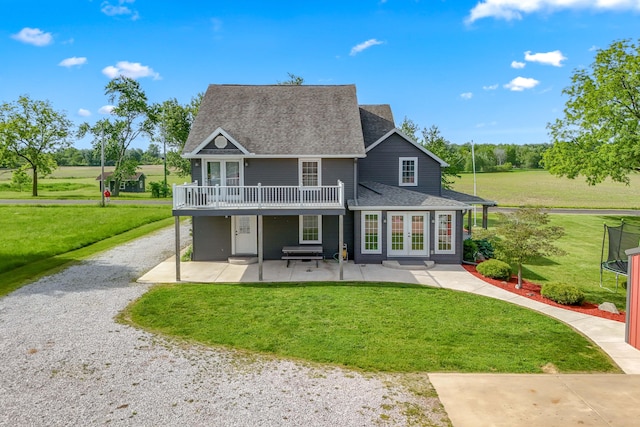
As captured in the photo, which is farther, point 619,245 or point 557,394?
point 619,245

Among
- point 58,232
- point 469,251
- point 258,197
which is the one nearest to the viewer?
point 258,197

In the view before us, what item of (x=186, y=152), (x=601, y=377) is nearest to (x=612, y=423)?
(x=601, y=377)

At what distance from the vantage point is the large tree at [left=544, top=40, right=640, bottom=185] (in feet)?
109

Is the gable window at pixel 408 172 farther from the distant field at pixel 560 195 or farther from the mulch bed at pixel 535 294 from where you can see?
the distant field at pixel 560 195

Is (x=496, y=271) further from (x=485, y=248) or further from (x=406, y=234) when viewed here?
(x=485, y=248)

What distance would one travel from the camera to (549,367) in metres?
9.45

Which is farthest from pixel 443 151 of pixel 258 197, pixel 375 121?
pixel 258 197

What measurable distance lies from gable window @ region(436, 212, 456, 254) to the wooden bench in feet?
18.3

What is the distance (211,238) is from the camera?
20172mm

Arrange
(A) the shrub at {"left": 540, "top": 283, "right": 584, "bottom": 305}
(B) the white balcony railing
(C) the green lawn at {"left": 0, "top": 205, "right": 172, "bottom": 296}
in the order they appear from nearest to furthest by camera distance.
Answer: (A) the shrub at {"left": 540, "top": 283, "right": 584, "bottom": 305} < (B) the white balcony railing < (C) the green lawn at {"left": 0, "top": 205, "right": 172, "bottom": 296}

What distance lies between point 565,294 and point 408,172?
10502mm

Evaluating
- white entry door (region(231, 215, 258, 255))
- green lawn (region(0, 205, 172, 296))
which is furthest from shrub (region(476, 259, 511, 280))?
green lawn (region(0, 205, 172, 296))

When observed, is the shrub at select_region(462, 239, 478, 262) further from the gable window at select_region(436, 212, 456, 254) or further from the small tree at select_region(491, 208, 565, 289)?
the small tree at select_region(491, 208, 565, 289)

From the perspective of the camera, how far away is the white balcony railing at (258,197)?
17094mm
